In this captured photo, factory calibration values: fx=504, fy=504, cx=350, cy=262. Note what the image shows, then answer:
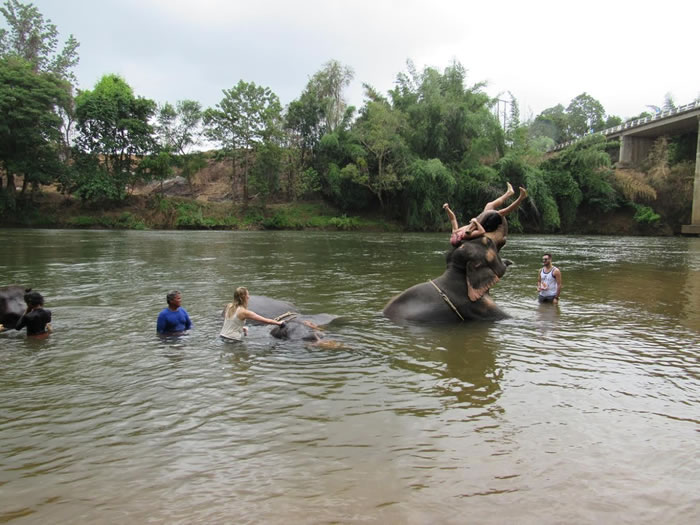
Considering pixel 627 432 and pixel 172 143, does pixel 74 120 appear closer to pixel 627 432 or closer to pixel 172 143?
pixel 172 143

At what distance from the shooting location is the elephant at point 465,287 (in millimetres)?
7922

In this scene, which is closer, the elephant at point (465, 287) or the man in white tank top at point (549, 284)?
the elephant at point (465, 287)

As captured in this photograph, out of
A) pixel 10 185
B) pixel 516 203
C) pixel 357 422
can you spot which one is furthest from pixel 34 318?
pixel 10 185

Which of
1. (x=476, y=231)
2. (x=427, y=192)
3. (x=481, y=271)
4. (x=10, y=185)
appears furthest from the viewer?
(x=10, y=185)

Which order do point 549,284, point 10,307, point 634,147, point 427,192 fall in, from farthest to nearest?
point 634,147, point 427,192, point 549,284, point 10,307

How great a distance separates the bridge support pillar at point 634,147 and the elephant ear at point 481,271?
177ft

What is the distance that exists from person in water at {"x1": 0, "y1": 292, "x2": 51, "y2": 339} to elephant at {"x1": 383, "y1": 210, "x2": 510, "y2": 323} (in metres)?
5.15

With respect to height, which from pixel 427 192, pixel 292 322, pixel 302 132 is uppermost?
pixel 302 132

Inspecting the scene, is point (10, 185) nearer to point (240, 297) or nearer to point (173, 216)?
point (173, 216)

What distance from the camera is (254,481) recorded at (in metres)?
3.40

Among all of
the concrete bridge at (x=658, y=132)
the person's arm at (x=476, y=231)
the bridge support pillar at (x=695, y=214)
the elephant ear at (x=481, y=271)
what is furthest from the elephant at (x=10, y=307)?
the bridge support pillar at (x=695, y=214)

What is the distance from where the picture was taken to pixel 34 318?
702 cm

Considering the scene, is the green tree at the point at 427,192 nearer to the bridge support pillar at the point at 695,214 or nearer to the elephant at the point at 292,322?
the bridge support pillar at the point at 695,214

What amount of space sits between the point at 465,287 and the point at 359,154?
38770mm
